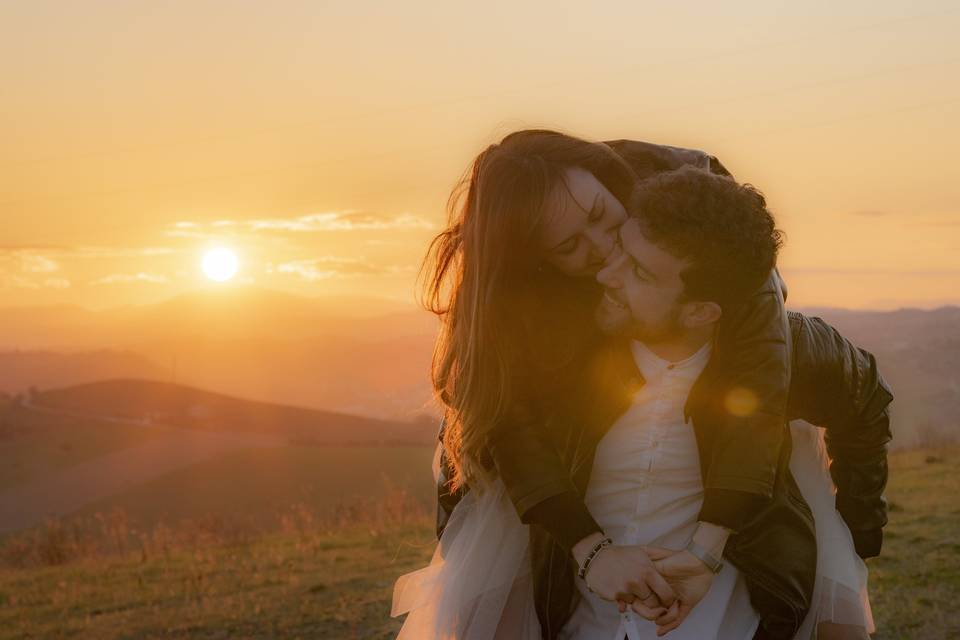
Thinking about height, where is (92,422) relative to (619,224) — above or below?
below

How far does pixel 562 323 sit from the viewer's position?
3.37 m

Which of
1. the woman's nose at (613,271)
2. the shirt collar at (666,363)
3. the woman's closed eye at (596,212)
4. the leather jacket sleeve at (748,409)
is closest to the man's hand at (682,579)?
the leather jacket sleeve at (748,409)

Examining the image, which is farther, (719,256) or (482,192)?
(482,192)

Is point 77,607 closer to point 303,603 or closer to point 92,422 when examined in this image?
point 303,603

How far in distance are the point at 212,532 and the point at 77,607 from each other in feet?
12.6

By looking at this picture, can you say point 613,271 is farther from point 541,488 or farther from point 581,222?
point 541,488

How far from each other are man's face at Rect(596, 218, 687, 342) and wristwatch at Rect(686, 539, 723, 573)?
24.3 inches

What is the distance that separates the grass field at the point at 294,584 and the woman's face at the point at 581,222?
4.83 m

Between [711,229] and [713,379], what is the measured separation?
1.56 ft

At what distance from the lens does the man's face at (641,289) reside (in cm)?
298

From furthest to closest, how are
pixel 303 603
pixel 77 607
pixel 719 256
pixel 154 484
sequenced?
pixel 154 484
pixel 77 607
pixel 303 603
pixel 719 256

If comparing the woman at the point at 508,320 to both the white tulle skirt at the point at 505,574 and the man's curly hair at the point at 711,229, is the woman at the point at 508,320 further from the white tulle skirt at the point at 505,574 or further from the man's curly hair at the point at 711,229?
the man's curly hair at the point at 711,229

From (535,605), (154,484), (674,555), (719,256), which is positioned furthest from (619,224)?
(154,484)

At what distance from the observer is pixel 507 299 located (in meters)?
3.37
